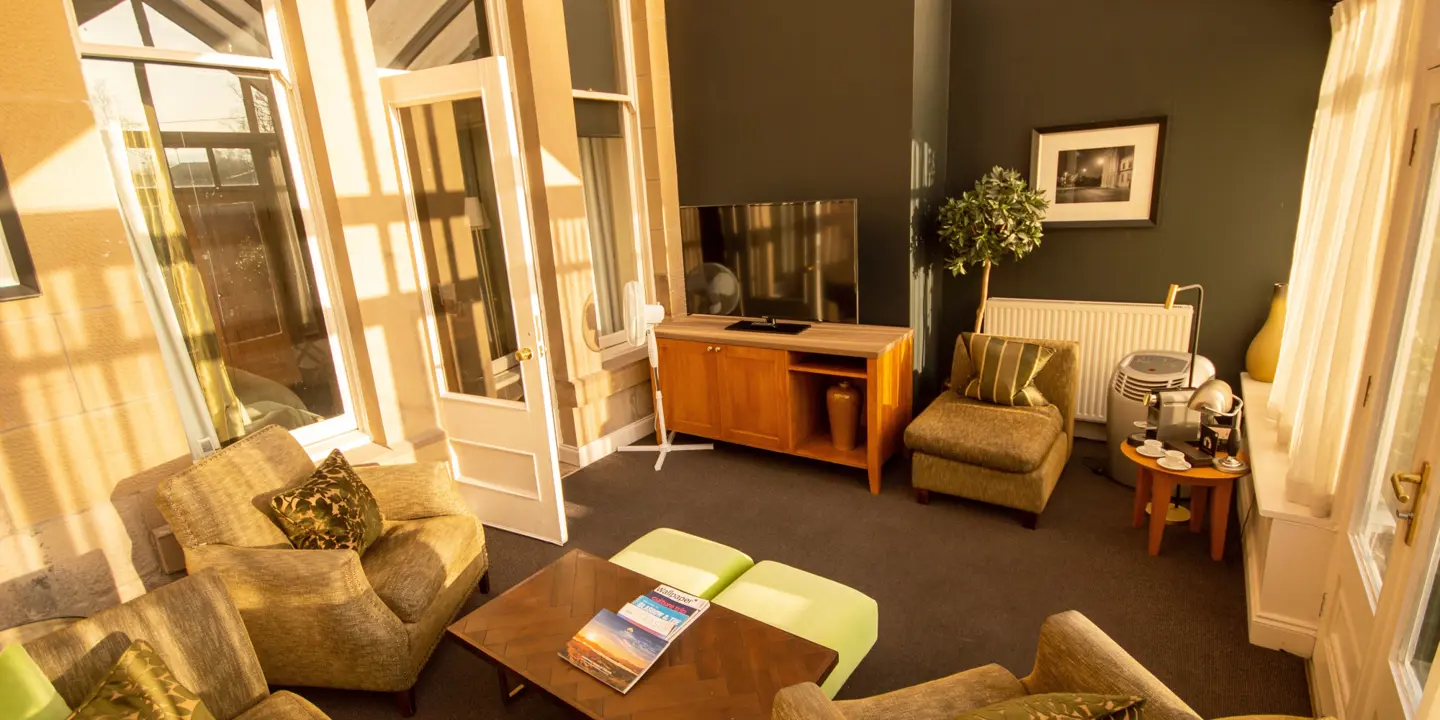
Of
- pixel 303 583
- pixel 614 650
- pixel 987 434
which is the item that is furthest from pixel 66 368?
pixel 987 434

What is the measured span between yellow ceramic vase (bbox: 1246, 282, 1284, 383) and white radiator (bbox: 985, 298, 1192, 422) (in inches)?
12.7

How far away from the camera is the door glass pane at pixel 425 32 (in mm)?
3494

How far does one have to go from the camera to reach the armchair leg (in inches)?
92.1

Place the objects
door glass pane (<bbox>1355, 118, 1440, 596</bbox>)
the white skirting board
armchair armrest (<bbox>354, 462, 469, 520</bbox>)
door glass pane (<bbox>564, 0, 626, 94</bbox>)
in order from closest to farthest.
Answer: door glass pane (<bbox>1355, 118, 1440, 596</bbox>), armchair armrest (<bbox>354, 462, 469, 520</bbox>), door glass pane (<bbox>564, 0, 626, 94</bbox>), the white skirting board

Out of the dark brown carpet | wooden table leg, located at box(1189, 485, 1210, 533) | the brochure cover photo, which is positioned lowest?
the dark brown carpet

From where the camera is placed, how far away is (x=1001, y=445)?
10.8 ft

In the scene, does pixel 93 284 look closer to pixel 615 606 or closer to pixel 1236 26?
pixel 615 606

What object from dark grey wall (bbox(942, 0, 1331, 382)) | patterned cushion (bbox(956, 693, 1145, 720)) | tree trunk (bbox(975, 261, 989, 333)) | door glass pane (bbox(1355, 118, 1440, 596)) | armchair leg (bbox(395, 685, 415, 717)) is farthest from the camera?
tree trunk (bbox(975, 261, 989, 333))

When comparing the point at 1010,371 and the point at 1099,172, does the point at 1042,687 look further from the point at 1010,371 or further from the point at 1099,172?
the point at 1099,172

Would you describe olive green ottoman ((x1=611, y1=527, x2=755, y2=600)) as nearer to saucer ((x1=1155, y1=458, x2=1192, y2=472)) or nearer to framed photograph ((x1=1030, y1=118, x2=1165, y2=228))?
saucer ((x1=1155, y1=458, x2=1192, y2=472))

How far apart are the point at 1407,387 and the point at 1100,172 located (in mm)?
2459

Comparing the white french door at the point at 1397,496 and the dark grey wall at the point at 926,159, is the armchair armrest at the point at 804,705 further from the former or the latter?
the dark grey wall at the point at 926,159

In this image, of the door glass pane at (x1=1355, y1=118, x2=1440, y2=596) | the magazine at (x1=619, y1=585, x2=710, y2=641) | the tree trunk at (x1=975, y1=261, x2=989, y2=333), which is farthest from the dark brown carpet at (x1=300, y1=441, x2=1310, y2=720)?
the tree trunk at (x1=975, y1=261, x2=989, y2=333)

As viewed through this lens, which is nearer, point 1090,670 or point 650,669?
point 1090,670
